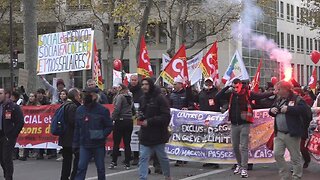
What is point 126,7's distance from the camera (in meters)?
25.8

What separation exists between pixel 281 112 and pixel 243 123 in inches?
73.2

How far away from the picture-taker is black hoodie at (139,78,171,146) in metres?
9.77

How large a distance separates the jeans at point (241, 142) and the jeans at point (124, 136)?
249 centimetres

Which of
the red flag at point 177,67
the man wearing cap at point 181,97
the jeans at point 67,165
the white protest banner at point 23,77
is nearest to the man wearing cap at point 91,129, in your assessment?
the jeans at point 67,165

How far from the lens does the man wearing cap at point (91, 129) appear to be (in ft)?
31.4

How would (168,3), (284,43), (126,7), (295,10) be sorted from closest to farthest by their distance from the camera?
(126,7), (168,3), (295,10), (284,43)

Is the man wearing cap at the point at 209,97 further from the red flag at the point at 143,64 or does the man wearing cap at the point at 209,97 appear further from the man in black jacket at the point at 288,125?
the man in black jacket at the point at 288,125

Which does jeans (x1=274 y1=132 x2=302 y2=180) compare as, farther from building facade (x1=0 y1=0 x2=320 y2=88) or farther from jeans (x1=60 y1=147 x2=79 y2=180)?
building facade (x1=0 y1=0 x2=320 y2=88)

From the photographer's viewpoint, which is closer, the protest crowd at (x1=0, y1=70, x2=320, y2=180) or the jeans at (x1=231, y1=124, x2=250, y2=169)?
the protest crowd at (x1=0, y1=70, x2=320, y2=180)

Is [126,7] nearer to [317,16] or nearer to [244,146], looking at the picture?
[244,146]

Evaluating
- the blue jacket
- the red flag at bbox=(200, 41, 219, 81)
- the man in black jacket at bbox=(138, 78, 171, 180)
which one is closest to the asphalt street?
the man in black jacket at bbox=(138, 78, 171, 180)

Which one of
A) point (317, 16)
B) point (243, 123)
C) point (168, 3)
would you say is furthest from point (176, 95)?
point (317, 16)

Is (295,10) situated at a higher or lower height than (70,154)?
higher

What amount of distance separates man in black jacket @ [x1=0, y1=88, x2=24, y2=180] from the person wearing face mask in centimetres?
392
